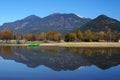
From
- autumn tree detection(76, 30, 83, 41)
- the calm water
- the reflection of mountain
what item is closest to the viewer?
the calm water

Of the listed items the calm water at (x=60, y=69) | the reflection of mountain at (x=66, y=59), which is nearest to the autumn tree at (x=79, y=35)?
the reflection of mountain at (x=66, y=59)

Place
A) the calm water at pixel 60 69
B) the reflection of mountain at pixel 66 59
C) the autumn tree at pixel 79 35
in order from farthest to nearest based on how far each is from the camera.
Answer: the autumn tree at pixel 79 35, the reflection of mountain at pixel 66 59, the calm water at pixel 60 69

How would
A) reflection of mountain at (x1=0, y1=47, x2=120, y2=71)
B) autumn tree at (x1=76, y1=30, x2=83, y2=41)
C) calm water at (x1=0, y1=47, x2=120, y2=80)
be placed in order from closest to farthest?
calm water at (x1=0, y1=47, x2=120, y2=80) → reflection of mountain at (x1=0, y1=47, x2=120, y2=71) → autumn tree at (x1=76, y1=30, x2=83, y2=41)

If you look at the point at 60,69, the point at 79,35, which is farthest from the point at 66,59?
the point at 79,35

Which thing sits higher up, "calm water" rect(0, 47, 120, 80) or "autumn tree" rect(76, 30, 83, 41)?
"autumn tree" rect(76, 30, 83, 41)

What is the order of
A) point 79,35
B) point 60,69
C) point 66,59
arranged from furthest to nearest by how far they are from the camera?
point 79,35
point 66,59
point 60,69

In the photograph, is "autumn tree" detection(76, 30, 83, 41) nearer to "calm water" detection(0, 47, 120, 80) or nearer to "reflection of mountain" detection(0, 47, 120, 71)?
"reflection of mountain" detection(0, 47, 120, 71)

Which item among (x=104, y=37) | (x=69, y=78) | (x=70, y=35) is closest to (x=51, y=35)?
(x=70, y=35)

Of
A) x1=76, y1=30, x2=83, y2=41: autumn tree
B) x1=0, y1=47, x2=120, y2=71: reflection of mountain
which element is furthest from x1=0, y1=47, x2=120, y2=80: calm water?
x1=76, y1=30, x2=83, y2=41: autumn tree

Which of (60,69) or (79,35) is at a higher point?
(79,35)

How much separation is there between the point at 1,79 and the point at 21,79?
5.22 ft

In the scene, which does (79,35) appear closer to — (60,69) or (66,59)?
(66,59)

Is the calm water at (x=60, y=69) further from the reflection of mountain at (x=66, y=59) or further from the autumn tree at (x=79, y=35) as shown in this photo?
the autumn tree at (x=79, y=35)

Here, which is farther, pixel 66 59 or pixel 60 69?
pixel 66 59
